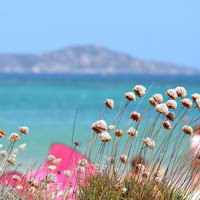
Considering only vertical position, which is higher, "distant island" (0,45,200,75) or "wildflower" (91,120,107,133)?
"wildflower" (91,120,107,133)

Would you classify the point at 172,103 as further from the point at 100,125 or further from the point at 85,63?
the point at 85,63

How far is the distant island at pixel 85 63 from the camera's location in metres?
168

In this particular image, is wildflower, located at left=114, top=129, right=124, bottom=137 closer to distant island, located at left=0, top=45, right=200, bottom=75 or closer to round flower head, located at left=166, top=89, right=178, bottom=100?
round flower head, located at left=166, top=89, right=178, bottom=100

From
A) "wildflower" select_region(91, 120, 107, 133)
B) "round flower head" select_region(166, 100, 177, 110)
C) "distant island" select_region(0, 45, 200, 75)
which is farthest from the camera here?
"distant island" select_region(0, 45, 200, 75)

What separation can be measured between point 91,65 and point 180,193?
572 ft

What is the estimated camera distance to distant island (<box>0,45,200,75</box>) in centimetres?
16800

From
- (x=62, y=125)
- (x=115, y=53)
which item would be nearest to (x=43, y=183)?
(x=62, y=125)

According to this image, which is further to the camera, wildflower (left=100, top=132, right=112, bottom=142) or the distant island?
the distant island

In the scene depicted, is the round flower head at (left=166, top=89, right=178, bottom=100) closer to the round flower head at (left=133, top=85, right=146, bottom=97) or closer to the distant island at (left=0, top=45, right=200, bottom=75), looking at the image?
the round flower head at (left=133, top=85, right=146, bottom=97)

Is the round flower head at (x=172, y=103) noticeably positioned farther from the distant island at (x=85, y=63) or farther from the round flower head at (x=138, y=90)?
the distant island at (x=85, y=63)

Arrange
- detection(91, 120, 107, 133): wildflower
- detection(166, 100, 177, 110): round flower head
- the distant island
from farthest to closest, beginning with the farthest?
the distant island < detection(166, 100, 177, 110): round flower head < detection(91, 120, 107, 133): wildflower

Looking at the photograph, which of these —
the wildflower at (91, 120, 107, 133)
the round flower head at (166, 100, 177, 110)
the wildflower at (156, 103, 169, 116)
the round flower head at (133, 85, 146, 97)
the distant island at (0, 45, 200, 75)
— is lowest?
the distant island at (0, 45, 200, 75)

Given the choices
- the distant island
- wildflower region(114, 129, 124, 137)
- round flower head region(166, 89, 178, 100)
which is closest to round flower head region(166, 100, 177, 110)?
round flower head region(166, 89, 178, 100)

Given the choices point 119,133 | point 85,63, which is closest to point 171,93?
point 119,133
